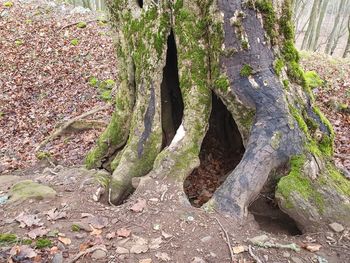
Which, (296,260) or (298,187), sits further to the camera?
(298,187)

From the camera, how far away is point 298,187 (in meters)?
3.67

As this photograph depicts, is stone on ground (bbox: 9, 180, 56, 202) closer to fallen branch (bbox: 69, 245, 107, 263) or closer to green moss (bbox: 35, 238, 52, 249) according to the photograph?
green moss (bbox: 35, 238, 52, 249)

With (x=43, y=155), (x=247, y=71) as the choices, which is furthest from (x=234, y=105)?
(x=43, y=155)

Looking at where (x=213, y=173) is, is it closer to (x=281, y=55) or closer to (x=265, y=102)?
(x=265, y=102)

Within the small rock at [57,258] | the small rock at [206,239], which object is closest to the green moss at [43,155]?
the small rock at [57,258]

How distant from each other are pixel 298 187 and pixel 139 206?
1588 mm

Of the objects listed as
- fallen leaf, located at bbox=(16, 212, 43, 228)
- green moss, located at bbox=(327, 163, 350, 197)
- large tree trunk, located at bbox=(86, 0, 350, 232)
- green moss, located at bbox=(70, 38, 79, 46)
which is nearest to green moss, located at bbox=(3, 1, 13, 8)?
green moss, located at bbox=(70, 38, 79, 46)

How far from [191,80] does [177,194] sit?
133 centimetres

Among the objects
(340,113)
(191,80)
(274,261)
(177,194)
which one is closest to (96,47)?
(340,113)

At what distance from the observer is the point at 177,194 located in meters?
3.80

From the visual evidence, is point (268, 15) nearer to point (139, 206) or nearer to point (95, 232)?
point (139, 206)

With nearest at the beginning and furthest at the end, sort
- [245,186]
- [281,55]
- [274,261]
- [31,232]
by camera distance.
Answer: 1. [274,261]
2. [31,232]
3. [245,186]
4. [281,55]

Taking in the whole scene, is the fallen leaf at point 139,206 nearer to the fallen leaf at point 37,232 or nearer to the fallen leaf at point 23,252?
the fallen leaf at point 37,232

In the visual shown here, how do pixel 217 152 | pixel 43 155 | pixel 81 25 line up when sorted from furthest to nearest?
pixel 81 25 < pixel 43 155 < pixel 217 152
